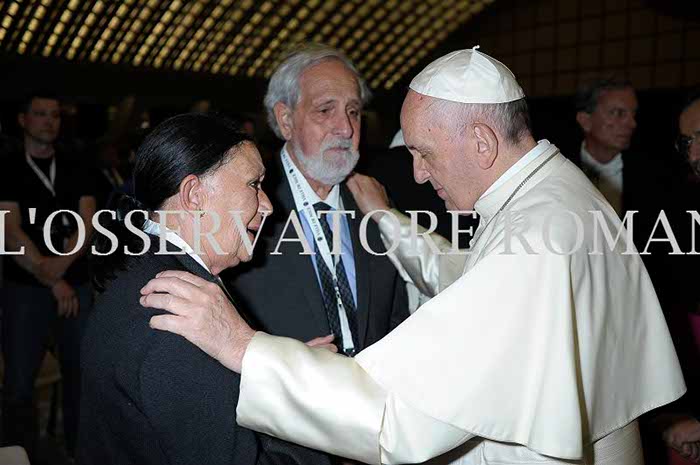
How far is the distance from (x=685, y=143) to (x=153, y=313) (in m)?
2.61

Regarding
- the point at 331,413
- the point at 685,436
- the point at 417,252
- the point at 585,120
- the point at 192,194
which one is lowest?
the point at 685,436

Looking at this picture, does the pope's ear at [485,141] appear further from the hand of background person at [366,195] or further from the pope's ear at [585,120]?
the pope's ear at [585,120]

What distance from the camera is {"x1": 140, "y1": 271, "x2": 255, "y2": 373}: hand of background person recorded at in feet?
5.08

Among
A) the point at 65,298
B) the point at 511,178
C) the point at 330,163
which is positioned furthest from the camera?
the point at 65,298

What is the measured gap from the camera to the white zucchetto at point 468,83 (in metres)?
1.91

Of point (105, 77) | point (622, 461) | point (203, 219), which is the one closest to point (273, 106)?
point (203, 219)

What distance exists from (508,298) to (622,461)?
2.32ft

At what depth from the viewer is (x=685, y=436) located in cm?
268

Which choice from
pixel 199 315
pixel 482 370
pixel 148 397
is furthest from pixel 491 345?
pixel 148 397

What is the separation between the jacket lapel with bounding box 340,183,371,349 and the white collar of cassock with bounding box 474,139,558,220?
930mm

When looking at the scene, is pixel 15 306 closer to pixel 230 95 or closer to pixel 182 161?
pixel 182 161

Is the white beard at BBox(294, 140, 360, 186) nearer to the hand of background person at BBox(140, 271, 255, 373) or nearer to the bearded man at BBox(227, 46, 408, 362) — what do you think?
the bearded man at BBox(227, 46, 408, 362)

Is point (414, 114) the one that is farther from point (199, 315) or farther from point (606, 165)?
point (606, 165)

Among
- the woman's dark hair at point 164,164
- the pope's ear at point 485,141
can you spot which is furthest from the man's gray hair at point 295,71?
the pope's ear at point 485,141
